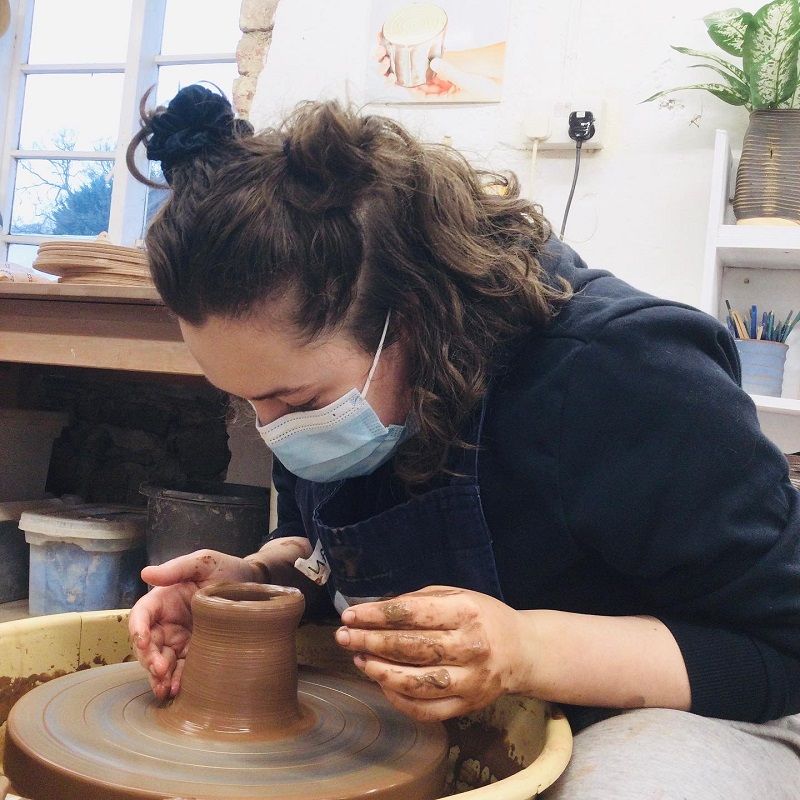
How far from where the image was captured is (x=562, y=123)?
2156 millimetres

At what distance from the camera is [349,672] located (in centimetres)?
111

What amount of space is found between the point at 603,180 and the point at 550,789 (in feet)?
5.70

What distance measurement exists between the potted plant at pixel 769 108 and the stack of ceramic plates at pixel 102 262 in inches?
54.0

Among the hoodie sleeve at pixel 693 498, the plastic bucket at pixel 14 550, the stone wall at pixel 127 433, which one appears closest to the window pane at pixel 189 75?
the stone wall at pixel 127 433

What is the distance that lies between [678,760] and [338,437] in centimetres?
46

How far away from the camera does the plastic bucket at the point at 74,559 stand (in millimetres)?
2186

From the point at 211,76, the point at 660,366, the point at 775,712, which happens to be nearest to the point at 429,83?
the point at 211,76

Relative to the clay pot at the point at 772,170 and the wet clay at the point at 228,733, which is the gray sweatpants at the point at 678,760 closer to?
the wet clay at the point at 228,733

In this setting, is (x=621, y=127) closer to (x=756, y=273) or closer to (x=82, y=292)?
(x=756, y=273)

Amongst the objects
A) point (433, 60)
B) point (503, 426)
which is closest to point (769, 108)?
point (433, 60)

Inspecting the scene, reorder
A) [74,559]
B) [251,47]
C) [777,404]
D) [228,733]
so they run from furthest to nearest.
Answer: [251,47], [74,559], [777,404], [228,733]

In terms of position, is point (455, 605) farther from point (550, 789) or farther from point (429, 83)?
point (429, 83)

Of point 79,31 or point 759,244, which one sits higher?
point 79,31

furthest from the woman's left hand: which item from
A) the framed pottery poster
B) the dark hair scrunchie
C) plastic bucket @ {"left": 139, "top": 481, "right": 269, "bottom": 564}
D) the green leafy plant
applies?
the framed pottery poster
